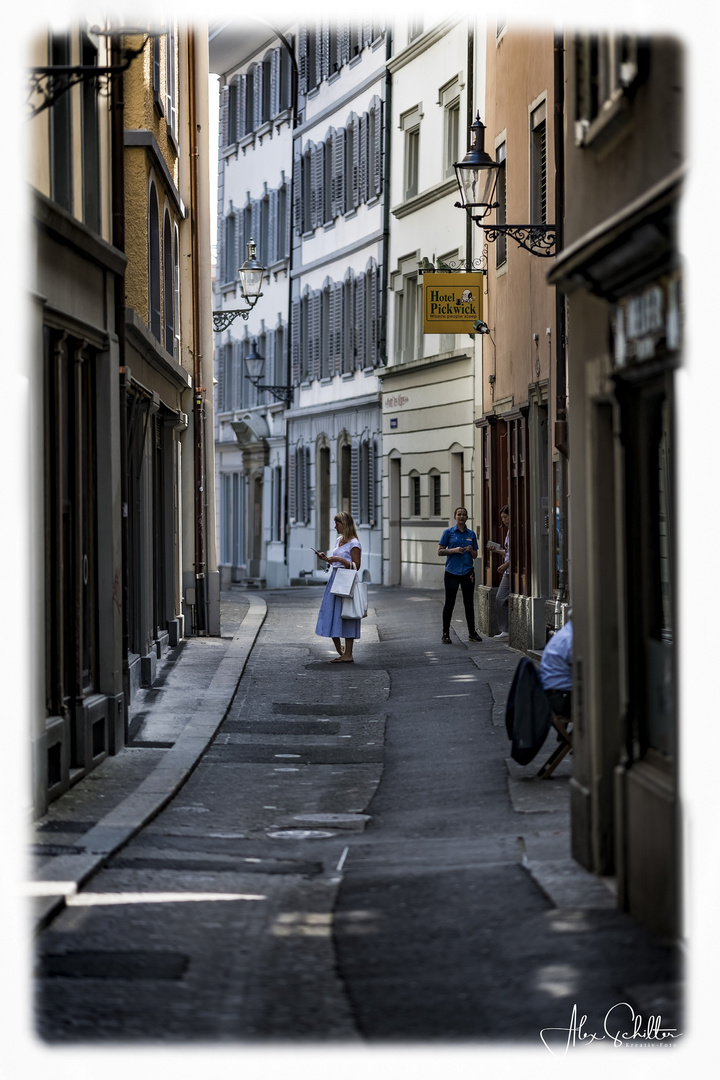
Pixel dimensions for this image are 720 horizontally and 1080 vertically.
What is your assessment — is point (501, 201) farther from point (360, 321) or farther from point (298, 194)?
point (298, 194)

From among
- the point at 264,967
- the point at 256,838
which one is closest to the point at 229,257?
the point at 256,838

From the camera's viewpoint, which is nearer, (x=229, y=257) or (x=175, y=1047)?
(x=175, y=1047)

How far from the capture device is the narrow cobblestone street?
6.10 m

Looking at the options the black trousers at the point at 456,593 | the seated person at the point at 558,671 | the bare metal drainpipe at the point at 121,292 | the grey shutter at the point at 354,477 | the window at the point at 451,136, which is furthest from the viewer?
the grey shutter at the point at 354,477

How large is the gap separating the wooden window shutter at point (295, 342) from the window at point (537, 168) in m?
24.3

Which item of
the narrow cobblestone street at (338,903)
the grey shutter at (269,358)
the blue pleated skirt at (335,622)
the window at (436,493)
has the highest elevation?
the grey shutter at (269,358)

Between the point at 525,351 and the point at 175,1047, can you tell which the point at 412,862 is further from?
the point at 525,351

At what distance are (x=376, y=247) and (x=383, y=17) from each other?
5.17m

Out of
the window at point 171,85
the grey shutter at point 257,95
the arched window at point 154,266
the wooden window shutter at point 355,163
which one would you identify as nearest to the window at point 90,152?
the arched window at point 154,266

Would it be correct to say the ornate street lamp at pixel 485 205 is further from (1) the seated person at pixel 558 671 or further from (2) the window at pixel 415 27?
(2) the window at pixel 415 27

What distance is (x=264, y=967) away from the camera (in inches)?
269

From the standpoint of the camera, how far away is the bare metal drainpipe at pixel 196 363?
23391 mm
